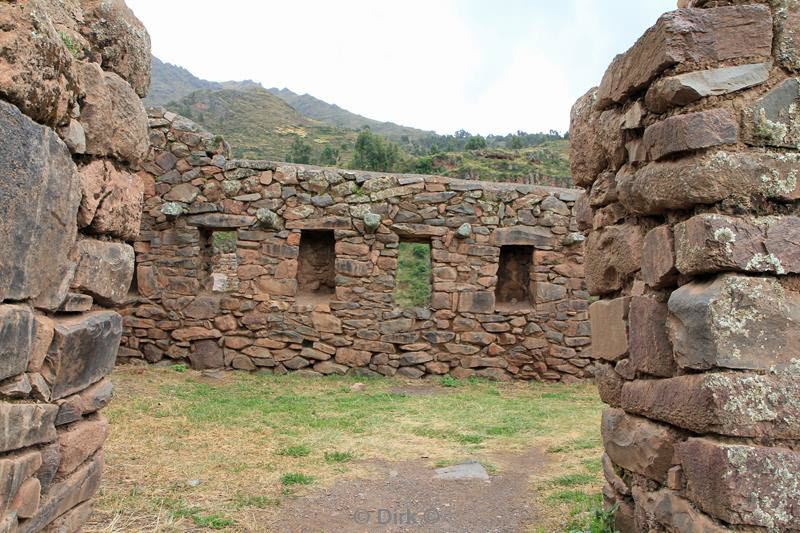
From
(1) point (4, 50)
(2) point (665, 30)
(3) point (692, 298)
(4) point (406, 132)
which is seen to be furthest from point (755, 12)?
(4) point (406, 132)

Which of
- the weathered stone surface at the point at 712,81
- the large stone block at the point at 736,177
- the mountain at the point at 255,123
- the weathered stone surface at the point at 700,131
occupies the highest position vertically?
the mountain at the point at 255,123

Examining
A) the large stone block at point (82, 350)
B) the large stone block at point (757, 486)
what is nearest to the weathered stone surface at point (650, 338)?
the large stone block at point (757, 486)

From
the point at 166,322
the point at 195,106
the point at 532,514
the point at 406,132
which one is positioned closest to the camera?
the point at 532,514

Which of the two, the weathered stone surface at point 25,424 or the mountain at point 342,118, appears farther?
the mountain at point 342,118

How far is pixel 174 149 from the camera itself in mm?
9109

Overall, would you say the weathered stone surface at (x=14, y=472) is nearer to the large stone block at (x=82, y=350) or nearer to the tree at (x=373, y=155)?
the large stone block at (x=82, y=350)

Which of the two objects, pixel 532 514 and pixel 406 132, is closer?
pixel 532 514

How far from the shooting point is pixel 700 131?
222cm

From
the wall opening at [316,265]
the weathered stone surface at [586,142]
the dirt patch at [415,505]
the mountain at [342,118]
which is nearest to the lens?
the weathered stone surface at [586,142]

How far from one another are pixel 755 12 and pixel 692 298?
1.08 meters

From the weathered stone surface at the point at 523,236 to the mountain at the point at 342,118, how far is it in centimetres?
3916

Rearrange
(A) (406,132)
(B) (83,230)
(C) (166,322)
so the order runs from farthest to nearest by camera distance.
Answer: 1. (A) (406,132)
2. (C) (166,322)
3. (B) (83,230)

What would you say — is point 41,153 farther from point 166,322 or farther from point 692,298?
point 166,322

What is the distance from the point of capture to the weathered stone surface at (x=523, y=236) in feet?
30.6
